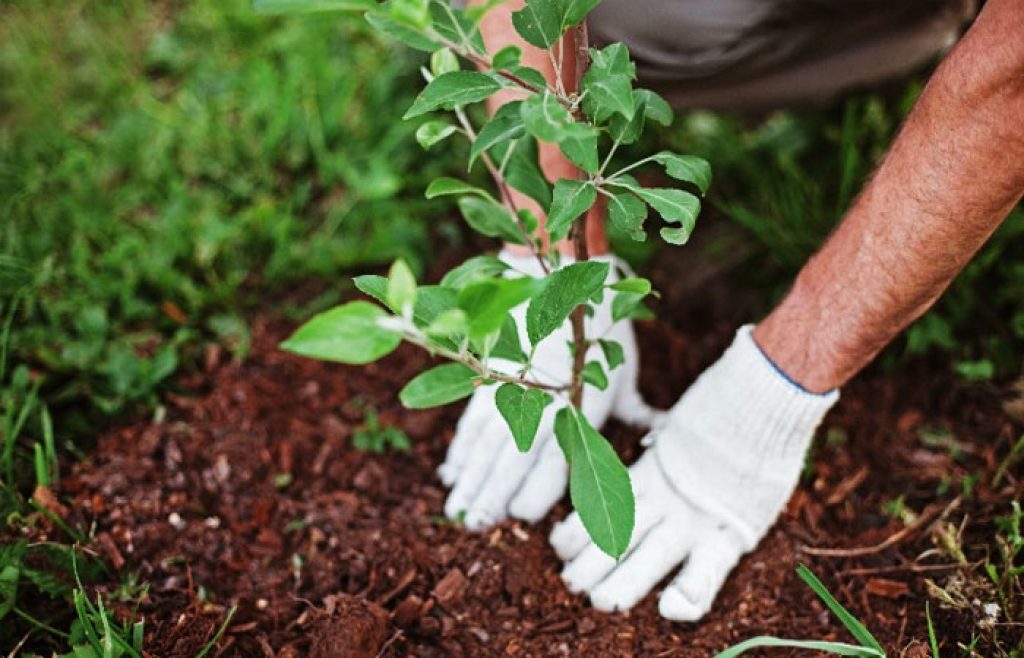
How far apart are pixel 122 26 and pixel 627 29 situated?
1988mm

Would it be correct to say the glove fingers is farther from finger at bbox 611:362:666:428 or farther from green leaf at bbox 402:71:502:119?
green leaf at bbox 402:71:502:119

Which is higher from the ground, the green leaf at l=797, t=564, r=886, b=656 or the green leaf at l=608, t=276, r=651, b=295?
the green leaf at l=608, t=276, r=651, b=295

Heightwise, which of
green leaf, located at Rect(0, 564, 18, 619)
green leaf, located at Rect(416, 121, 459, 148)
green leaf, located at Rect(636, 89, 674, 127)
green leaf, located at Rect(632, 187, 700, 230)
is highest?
green leaf, located at Rect(636, 89, 674, 127)

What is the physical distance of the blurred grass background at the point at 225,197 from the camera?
5.81ft

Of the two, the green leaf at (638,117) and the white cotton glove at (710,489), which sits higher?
the green leaf at (638,117)

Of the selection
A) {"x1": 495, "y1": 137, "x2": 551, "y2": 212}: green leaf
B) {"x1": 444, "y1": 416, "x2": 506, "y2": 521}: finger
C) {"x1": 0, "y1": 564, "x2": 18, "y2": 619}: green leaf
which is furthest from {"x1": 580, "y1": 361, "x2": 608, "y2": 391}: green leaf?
{"x1": 0, "y1": 564, "x2": 18, "y2": 619}: green leaf

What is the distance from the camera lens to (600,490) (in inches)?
44.1

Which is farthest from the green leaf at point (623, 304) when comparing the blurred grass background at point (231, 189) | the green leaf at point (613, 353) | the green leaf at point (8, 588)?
the green leaf at point (8, 588)

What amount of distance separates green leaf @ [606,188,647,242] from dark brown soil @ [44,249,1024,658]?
69 cm

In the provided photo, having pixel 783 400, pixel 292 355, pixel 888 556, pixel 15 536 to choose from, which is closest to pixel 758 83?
pixel 783 400

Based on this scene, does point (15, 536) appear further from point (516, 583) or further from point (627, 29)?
Result: point (627, 29)

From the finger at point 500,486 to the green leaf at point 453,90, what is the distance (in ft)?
2.48

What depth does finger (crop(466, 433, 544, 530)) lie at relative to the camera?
1561 mm

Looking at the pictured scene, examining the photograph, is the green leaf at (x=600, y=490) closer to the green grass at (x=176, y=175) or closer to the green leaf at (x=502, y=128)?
the green leaf at (x=502, y=128)
